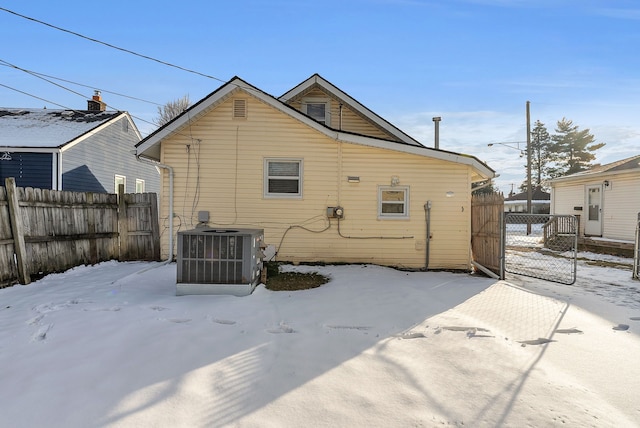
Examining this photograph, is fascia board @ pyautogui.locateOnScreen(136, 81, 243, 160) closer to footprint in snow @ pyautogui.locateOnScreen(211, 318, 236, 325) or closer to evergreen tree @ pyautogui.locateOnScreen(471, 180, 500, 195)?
footprint in snow @ pyautogui.locateOnScreen(211, 318, 236, 325)

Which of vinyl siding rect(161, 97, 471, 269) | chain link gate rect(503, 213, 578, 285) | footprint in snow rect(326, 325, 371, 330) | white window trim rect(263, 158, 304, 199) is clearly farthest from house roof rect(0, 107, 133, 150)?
chain link gate rect(503, 213, 578, 285)

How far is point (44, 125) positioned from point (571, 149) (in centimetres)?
5653

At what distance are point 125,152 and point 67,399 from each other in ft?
61.1

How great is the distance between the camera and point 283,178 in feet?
29.7

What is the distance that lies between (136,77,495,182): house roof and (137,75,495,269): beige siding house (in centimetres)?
10

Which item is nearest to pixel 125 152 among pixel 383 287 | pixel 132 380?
pixel 383 287

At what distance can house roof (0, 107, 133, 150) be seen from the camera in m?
14.0

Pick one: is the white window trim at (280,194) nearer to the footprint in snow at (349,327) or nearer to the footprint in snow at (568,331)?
the footprint in snow at (349,327)

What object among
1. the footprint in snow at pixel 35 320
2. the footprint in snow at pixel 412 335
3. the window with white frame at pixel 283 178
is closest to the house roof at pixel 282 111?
the window with white frame at pixel 283 178

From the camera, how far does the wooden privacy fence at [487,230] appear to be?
25.9 feet

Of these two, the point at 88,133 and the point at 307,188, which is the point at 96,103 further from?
the point at 307,188

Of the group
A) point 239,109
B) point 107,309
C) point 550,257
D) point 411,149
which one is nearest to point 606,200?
point 550,257

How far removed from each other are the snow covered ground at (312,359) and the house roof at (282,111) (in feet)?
12.7

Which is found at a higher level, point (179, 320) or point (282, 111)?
point (282, 111)
